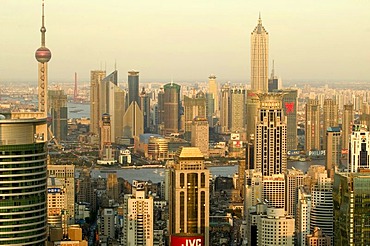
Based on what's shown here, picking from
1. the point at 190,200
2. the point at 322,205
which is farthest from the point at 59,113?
the point at 322,205

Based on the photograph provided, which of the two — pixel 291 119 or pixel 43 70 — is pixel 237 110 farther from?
pixel 43 70

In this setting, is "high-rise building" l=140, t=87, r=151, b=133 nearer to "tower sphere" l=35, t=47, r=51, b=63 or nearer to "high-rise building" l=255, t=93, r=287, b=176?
"high-rise building" l=255, t=93, r=287, b=176

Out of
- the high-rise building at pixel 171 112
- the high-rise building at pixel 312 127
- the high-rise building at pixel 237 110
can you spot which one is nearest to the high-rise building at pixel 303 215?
the high-rise building at pixel 312 127

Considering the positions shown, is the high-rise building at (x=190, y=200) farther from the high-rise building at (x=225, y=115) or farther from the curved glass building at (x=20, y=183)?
the high-rise building at (x=225, y=115)

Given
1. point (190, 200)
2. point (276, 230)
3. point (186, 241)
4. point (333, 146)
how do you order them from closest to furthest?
1. point (186, 241)
2. point (276, 230)
3. point (190, 200)
4. point (333, 146)

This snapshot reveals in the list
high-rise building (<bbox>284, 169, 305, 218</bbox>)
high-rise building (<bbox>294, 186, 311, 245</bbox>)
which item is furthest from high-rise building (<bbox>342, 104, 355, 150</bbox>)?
high-rise building (<bbox>294, 186, 311, 245</bbox>)

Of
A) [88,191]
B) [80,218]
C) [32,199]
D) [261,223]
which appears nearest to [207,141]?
[88,191]

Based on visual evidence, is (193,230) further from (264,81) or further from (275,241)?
(264,81)
